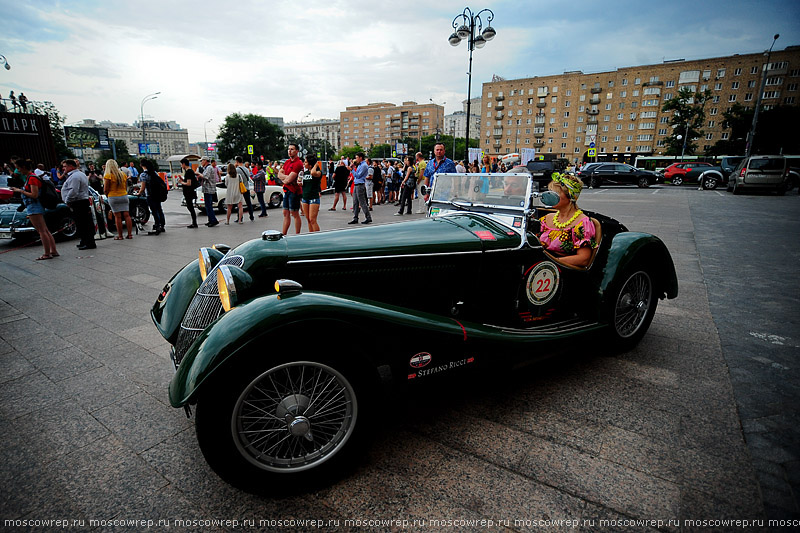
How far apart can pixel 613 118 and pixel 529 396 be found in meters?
94.0

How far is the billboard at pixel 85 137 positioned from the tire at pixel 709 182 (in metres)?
48.9

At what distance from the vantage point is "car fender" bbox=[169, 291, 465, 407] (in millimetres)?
1730

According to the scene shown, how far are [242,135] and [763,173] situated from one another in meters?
73.0

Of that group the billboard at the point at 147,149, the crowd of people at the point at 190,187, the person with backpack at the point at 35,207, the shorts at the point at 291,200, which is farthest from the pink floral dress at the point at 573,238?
the billboard at the point at 147,149

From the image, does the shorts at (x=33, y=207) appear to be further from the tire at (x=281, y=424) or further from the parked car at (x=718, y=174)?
the parked car at (x=718, y=174)

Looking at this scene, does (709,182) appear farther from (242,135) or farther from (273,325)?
(242,135)

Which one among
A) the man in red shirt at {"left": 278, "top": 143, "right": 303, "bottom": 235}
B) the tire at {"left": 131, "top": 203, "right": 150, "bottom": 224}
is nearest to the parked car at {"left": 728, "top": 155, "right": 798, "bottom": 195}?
the man in red shirt at {"left": 278, "top": 143, "right": 303, "bottom": 235}

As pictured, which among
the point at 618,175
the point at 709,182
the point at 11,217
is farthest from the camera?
the point at 618,175

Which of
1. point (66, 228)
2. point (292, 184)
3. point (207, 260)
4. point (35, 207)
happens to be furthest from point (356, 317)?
point (66, 228)

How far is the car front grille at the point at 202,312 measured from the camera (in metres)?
2.32

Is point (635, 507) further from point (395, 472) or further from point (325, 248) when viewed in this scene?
point (325, 248)

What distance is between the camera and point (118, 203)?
8875 millimetres

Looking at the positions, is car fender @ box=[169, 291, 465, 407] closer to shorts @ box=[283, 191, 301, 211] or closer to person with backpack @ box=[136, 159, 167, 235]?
shorts @ box=[283, 191, 301, 211]

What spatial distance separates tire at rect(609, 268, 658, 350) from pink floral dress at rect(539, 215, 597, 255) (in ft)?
1.49
